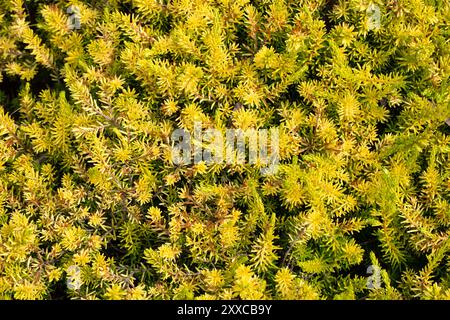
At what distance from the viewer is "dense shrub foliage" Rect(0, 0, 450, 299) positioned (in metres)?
1.19

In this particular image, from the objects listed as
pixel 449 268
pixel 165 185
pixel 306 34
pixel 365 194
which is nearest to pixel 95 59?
pixel 165 185

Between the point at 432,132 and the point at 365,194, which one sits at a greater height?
the point at 432,132

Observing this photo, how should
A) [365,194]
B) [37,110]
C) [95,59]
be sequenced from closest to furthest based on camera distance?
[365,194]
[95,59]
[37,110]

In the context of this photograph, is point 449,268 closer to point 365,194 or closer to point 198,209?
point 365,194

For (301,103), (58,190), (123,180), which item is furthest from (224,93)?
(58,190)

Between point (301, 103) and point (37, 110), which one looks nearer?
point (301, 103)

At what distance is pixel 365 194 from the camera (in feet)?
4.05

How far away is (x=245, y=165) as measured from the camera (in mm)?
1254

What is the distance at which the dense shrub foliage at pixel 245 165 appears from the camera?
119 centimetres

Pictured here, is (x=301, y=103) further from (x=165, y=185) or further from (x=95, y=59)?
(x=95, y=59)
